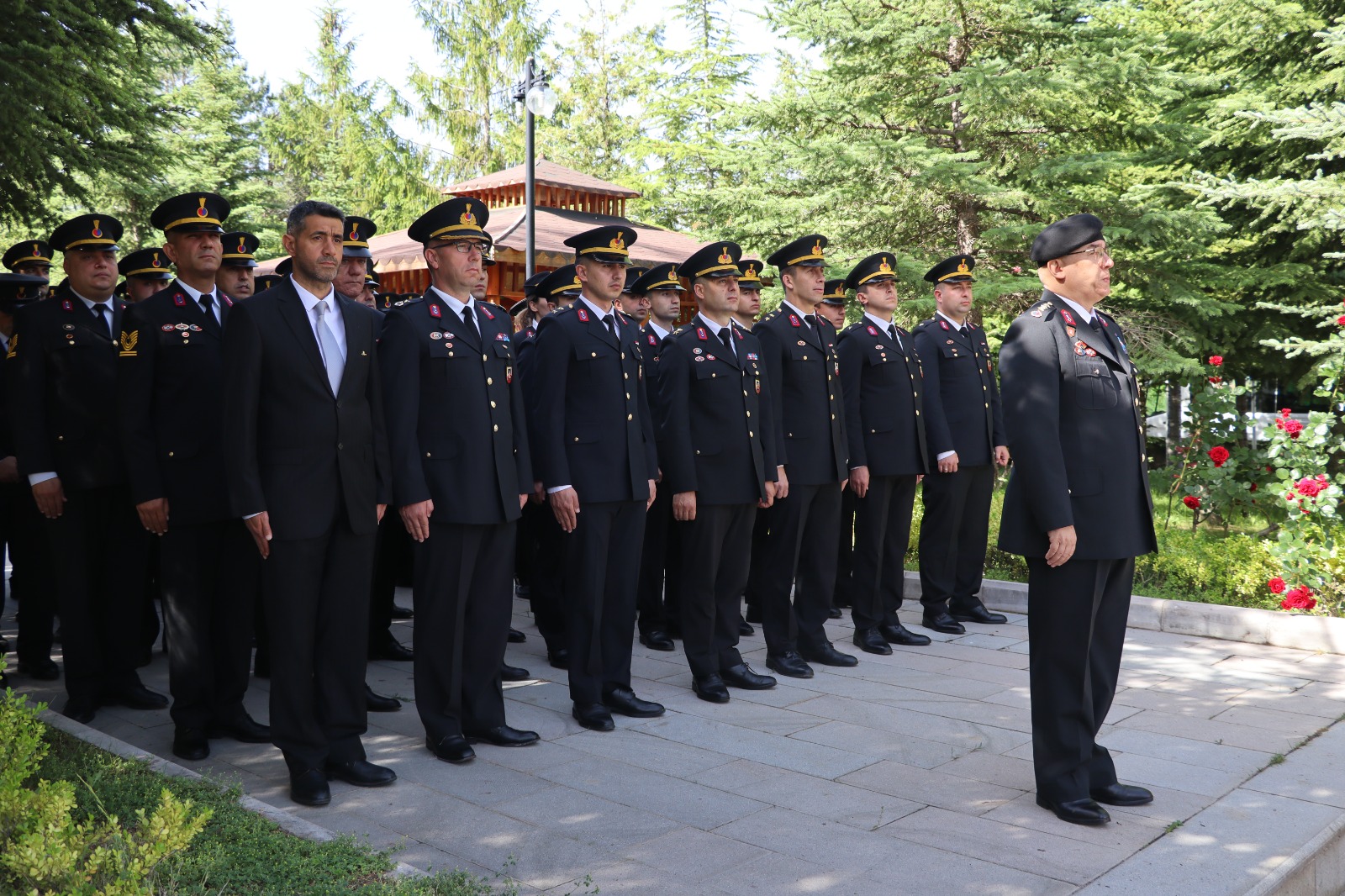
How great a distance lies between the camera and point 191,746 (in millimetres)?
5035

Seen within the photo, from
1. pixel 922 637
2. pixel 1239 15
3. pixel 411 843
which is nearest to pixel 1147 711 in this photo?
pixel 922 637

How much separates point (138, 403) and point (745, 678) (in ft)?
11.1

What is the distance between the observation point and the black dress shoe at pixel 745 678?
6.27 metres

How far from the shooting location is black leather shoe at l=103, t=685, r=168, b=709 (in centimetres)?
585

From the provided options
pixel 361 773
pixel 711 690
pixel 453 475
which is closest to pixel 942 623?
pixel 711 690

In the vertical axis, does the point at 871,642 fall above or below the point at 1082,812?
above

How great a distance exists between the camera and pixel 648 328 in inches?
316

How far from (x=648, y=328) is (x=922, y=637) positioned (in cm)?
282

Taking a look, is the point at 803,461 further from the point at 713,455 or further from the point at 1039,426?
the point at 1039,426

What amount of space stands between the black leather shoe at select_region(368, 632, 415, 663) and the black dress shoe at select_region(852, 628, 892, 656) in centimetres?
287

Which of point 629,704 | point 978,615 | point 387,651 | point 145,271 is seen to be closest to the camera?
point 629,704

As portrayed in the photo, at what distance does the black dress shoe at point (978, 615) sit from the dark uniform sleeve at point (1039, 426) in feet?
12.6

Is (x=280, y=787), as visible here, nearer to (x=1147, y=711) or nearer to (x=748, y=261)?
(x=1147, y=711)

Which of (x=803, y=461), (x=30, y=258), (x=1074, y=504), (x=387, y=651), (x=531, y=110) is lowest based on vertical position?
(x=387, y=651)
